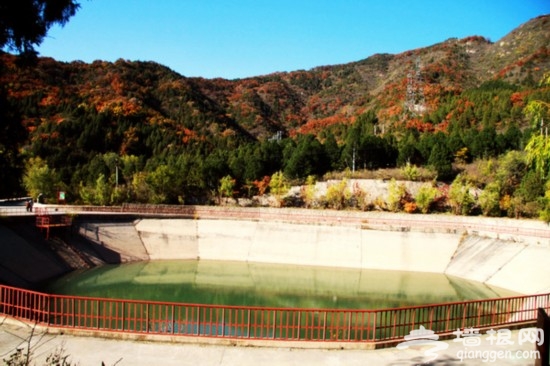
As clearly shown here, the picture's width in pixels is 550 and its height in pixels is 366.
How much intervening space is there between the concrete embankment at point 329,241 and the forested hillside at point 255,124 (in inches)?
361

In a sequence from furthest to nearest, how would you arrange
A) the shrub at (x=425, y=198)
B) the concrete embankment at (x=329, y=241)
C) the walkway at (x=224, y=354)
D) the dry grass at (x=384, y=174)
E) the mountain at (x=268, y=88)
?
the mountain at (x=268, y=88) < the dry grass at (x=384, y=174) < the shrub at (x=425, y=198) < the concrete embankment at (x=329, y=241) < the walkway at (x=224, y=354)

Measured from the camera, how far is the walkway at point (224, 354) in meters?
12.1

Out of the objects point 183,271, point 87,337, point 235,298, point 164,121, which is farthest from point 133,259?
point 164,121

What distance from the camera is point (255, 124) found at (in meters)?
120

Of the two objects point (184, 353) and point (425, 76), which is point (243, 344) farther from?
point (425, 76)

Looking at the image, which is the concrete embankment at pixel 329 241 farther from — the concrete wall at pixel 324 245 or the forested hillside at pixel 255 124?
the forested hillside at pixel 255 124

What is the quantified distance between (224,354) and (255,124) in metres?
109

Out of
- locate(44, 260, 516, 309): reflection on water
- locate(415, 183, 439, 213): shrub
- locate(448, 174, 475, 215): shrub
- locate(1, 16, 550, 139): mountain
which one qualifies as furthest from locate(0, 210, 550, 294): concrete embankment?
locate(1, 16, 550, 139): mountain

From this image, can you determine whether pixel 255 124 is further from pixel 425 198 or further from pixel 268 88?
pixel 425 198

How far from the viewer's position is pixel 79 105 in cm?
8725

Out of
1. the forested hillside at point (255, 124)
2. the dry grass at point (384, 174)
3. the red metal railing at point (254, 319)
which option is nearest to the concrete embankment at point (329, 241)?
the forested hillside at point (255, 124)

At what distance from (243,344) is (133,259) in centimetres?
2602

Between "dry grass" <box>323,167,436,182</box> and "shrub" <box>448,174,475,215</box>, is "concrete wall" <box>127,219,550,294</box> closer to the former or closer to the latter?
"shrub" <box>448,174,475,215</box>

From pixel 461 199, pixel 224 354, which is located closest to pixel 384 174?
pixel 461 199
